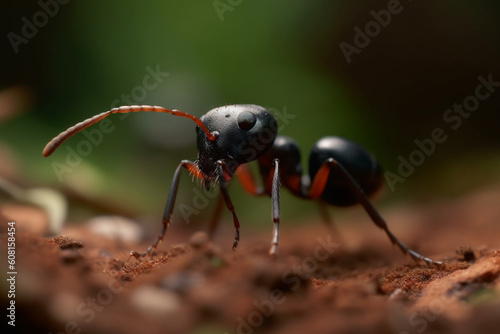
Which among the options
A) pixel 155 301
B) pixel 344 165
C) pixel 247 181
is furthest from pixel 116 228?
pixel 155 301

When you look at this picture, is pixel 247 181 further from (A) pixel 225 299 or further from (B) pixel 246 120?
(A) pixel 225 299

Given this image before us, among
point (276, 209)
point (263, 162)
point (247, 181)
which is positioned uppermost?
point (276, 209)

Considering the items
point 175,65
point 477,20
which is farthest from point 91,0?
point 477,20

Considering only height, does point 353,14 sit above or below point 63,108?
above

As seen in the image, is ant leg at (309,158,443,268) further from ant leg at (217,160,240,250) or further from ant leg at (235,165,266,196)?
→ ant leg at (217,160,240,250)

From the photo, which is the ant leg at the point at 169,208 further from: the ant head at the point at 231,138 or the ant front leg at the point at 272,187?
the ant front leg at the point at 272,187

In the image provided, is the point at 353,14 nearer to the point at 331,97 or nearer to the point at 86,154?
the point at 331,97
